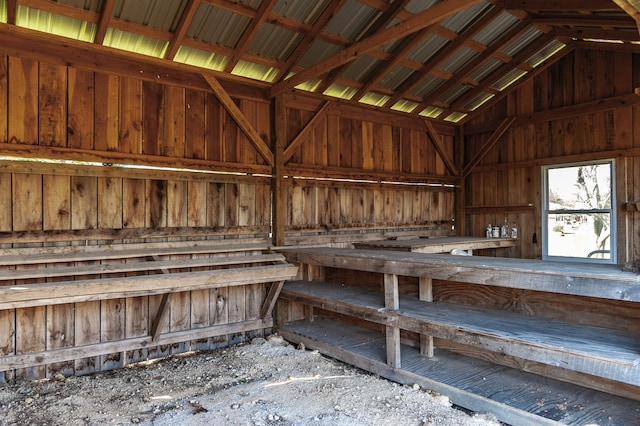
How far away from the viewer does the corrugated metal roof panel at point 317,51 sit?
15.2 feet

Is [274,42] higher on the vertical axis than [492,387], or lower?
higher

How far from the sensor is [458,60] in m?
5.49

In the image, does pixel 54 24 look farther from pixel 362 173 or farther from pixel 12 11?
pixel 362 173

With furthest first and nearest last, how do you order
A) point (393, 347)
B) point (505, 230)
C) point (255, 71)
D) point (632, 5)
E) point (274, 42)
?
point (505, 230)
point (255, 71)
point (274, 42)
point (393, 347)
point (632, 5)

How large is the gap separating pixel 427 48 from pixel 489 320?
3386mm

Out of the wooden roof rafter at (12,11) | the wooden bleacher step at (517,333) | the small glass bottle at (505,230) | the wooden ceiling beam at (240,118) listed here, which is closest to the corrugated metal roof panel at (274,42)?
the wooden ceiling beam at (240,118)

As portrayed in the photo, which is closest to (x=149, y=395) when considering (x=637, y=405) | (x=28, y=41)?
(x=28, y=41)

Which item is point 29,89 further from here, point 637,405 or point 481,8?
point 637,405

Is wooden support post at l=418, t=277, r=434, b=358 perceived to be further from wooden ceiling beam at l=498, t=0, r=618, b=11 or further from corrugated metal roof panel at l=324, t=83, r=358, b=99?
wooden ceiling beam at l=498, t=0, r=618, b=11

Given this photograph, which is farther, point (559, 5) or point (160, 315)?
point (559, 5)

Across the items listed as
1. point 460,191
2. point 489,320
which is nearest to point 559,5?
point 460,191

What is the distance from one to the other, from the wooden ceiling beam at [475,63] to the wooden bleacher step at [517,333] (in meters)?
3.24

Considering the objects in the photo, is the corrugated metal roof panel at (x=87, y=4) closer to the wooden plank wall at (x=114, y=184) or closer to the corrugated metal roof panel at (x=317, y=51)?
the wooden plank wall at (x=114, y=184)

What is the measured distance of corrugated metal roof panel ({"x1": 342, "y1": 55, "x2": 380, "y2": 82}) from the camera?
16.5 feet
